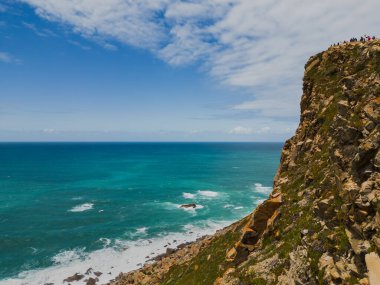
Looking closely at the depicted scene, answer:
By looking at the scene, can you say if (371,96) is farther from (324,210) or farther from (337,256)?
(337,256)

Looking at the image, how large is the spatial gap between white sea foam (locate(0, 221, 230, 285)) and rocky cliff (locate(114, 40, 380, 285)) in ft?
93.5

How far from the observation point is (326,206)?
2114 cm

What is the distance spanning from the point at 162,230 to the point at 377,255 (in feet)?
245

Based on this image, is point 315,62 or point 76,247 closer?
point 315,62

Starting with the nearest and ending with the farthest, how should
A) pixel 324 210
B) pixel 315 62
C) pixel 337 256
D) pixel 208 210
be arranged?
1. pixel 337 256
2. pixel 324 210
3. pixel 315 62
4. pixel 208 210

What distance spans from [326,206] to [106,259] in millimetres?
58850

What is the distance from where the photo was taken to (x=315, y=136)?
3925 centimetres

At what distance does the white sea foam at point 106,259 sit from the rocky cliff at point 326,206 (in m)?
28.5

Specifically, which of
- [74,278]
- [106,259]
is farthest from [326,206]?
[106,259]

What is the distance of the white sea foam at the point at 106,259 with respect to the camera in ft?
194

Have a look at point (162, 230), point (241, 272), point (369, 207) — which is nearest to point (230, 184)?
point (162, 230)

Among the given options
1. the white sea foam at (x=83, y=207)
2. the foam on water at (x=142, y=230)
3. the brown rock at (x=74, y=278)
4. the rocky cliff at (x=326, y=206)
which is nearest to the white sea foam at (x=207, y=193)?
the foam on water at (x=142, y=230)

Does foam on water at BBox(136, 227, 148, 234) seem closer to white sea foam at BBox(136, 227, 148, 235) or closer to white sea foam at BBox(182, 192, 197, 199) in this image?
white sea foam at BBox(136, 227, 148, 235)

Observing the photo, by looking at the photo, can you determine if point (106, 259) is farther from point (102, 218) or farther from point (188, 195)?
point (188, 195)
